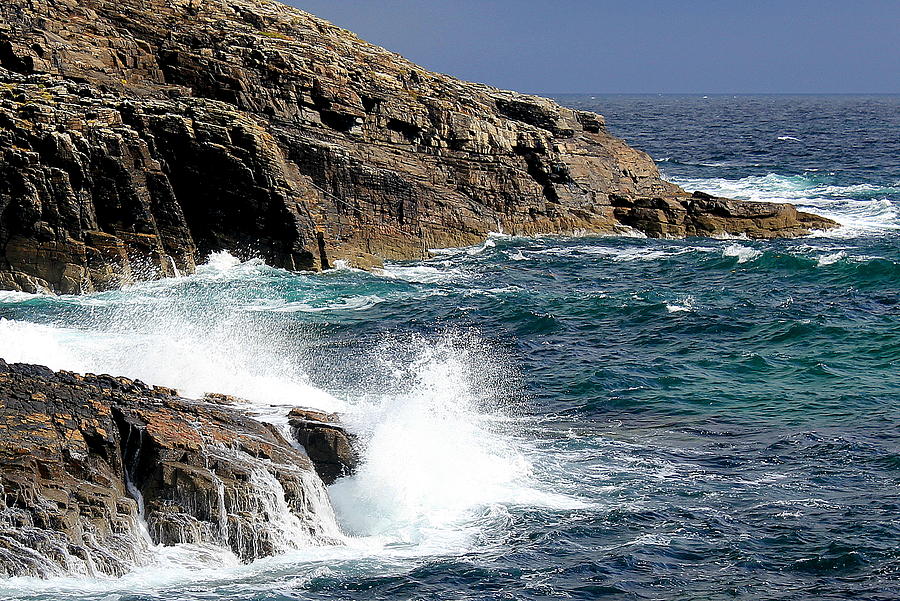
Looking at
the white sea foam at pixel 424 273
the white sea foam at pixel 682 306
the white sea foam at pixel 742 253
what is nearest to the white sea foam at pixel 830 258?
the white sea foam at pixel 742 253

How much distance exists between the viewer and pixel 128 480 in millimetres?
16641

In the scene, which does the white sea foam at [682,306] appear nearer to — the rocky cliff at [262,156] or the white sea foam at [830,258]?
the white sea foam at [830,258]

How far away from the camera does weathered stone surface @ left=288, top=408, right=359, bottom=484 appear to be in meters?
19.6

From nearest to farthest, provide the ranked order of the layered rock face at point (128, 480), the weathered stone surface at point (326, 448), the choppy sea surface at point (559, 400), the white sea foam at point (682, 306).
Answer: the layered rock face at point (128, 480) → the choppy sea surface at point (559, 400) → the weathered stone surface at point (326, 448) → the white sea foam at point (682, 306)

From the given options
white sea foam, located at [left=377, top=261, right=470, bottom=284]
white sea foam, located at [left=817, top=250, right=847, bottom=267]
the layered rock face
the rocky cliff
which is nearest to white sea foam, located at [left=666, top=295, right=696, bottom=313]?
white sea foam, located at [left=817, top=250, right=847, bottom=267]

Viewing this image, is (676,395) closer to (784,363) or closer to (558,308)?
(784,363)

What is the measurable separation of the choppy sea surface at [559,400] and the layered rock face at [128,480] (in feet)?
1.45

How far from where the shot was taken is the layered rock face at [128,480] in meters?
15.4

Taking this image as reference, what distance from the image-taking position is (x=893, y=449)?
22.5 meters

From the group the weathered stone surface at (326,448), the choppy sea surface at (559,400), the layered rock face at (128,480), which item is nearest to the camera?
the layered rock face at (128,480)

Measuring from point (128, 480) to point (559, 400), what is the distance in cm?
1233

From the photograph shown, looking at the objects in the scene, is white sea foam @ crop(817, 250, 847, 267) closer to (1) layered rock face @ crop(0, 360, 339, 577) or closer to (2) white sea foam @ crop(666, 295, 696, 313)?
(2) white sea foam @ crop(666, 295, 696, 313)

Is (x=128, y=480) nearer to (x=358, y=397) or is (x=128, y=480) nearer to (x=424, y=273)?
(x=358, y=397)

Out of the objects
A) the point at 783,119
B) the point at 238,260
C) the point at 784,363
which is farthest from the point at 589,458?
the point at 783,119
